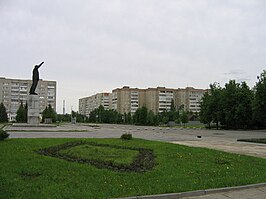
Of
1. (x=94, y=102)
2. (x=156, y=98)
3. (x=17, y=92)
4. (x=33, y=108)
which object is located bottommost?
(x=33, y=108)

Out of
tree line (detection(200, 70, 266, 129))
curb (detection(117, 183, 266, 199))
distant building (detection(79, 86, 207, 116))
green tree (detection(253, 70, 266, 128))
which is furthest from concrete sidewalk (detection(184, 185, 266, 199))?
distant building (detection(79, 86, 207, 116))

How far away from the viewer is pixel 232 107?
57.2 meters

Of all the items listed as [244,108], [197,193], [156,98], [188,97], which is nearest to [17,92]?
[156,98]

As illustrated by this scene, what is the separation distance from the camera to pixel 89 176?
8.02 m

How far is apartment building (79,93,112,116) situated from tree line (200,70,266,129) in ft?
266

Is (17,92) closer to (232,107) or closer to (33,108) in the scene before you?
(33,108)

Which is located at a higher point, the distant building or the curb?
the distant building

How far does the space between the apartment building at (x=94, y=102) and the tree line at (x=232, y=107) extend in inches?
3196

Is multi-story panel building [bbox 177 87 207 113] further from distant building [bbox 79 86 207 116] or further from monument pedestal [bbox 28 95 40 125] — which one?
monument pedestal [bbox 28 95 40 125]

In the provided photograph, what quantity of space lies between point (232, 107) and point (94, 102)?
10000 centimetres

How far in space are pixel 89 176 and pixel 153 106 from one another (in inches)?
4564

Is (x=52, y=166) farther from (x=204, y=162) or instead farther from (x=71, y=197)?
(x=204, y=162)

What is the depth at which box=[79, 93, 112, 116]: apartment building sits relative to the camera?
14088 centimetres

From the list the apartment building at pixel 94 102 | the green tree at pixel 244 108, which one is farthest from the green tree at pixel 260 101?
the apartment building at pixel 94 102
